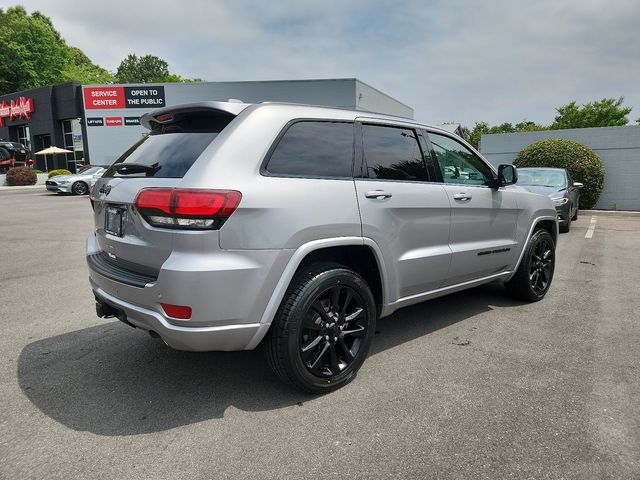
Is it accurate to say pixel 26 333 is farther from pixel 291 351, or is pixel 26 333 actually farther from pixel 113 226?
pixel 291 351

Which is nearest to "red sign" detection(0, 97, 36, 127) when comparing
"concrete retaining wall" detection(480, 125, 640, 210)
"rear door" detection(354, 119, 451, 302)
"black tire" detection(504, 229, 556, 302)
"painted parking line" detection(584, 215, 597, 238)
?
"concrete retaining wall" detection(480, 125, 640, 210)

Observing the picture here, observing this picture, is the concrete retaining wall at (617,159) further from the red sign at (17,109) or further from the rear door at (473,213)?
the red sign at (17,109)

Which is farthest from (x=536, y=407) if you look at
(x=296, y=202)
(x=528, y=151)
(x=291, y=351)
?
(x=528, y=151)

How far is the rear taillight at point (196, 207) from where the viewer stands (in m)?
2.39

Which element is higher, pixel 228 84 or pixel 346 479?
pixel 228 84

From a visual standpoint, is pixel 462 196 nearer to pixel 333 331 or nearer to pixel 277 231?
pixel 333 331

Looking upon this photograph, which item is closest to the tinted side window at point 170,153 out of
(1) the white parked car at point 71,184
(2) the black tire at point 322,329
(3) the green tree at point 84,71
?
(2) the black tire at point 322,329

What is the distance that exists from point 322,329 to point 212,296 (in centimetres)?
82

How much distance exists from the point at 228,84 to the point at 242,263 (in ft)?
97.5

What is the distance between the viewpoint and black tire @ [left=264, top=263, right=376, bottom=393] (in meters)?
2.70

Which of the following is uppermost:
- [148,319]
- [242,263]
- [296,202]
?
[296,202]

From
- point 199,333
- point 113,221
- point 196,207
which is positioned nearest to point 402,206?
point 196,207

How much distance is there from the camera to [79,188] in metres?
21.0

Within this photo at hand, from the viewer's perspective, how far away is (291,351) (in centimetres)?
270
